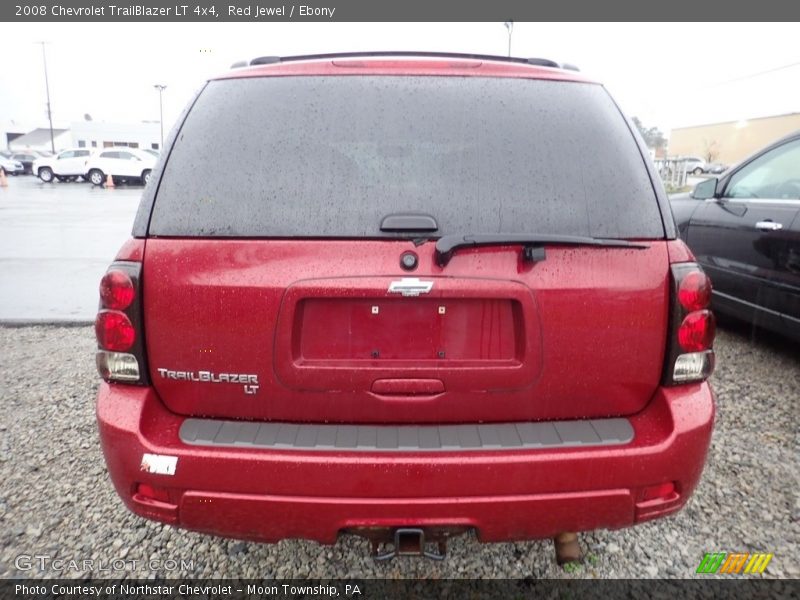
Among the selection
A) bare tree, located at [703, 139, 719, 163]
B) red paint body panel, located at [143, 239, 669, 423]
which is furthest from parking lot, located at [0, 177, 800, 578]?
bare tree, located at [703, 139, 719, 163]

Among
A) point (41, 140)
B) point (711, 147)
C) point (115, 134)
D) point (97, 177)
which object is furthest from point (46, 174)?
point (711, 147)

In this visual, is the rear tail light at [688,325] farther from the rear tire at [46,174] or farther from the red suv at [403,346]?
the rear tire at [46,174]

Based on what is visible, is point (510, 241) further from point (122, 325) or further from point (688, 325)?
point (122, 325)

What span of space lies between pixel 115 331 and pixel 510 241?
48.8 inches

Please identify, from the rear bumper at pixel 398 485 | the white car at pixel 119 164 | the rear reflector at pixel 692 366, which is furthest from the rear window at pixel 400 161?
the white car at pixel 119 164

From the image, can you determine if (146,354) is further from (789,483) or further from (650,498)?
(789,483)

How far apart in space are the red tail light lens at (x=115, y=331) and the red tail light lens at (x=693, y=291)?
169 cm

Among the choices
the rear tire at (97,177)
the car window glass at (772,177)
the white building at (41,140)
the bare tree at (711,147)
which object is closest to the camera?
the car window glass at (772,177)

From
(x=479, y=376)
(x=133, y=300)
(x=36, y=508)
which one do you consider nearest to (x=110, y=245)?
(x=36, y=508)

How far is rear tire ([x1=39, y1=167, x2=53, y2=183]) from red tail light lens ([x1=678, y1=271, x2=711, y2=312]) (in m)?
37.5

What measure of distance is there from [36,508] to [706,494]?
3182 millimetres

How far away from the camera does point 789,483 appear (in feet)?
8.85

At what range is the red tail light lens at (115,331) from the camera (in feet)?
5.44

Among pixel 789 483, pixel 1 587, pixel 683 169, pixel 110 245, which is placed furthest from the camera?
pixel 683 169
